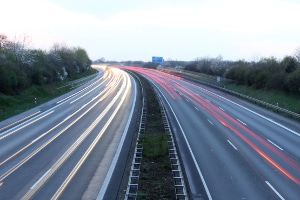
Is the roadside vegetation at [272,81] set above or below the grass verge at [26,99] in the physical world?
above

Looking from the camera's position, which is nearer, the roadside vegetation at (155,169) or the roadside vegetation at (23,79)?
the roadside vegetation at (155,169)

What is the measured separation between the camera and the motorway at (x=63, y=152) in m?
14.9

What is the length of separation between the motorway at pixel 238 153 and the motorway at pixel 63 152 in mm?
3358

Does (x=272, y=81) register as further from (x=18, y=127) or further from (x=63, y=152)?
(x=63, y=152)

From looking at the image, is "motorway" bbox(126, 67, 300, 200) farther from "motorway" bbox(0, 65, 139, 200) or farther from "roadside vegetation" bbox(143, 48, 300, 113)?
"roadside vegetation" bbox(143, 48, 300, 113)

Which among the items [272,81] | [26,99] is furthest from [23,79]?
[272,81]

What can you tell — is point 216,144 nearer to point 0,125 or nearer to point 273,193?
point 273,193

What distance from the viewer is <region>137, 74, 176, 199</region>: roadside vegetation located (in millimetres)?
14383

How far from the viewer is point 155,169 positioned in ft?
57.7

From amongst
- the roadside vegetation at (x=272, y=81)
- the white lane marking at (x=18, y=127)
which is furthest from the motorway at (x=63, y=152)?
the roadside vegetation at (x=272, y=81)

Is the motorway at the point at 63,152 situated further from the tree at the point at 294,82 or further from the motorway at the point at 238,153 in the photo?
the tree at the point at 294,82

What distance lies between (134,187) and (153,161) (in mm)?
4127

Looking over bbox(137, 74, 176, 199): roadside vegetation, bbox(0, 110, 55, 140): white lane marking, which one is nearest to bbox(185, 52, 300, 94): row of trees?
bbox(137, 74, 176, 199): roadside vegetation

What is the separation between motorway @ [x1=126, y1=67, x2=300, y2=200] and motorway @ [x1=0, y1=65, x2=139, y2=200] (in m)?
3.36
